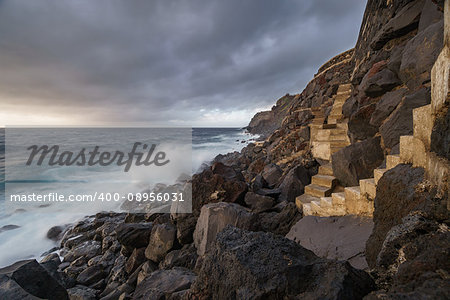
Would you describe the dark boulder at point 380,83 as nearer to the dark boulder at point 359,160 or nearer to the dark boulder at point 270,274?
the dark boulder at point 359,160

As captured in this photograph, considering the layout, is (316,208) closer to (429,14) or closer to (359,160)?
(359,160)

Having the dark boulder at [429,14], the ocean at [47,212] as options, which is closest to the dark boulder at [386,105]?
the dark boulder at [429,14]

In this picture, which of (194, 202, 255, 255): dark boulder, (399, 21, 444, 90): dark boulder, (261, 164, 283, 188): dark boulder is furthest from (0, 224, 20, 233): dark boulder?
(399, 21, 444, 90): dark boulder

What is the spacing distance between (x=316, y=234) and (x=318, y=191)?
153 centimetres

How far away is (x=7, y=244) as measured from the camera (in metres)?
8.55

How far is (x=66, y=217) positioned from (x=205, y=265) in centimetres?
1217

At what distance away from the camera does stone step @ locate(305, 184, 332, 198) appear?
472 cm

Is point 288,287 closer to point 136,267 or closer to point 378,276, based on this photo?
point 378,276

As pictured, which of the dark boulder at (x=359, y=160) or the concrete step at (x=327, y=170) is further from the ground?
the dark boulder at (x=359, y=160)

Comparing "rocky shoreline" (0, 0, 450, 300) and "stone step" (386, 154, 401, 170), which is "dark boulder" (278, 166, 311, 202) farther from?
"stone step" (386, 154, 401, 170)

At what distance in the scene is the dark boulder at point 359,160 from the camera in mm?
4012

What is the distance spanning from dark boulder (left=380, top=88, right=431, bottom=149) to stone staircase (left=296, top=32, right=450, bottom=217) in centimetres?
87

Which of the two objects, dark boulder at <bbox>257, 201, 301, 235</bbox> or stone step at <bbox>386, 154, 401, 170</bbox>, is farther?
dark boulder at <bbox>257, 201, 301, 235</bbox>

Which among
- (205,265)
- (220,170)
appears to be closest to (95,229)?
(220,170)
